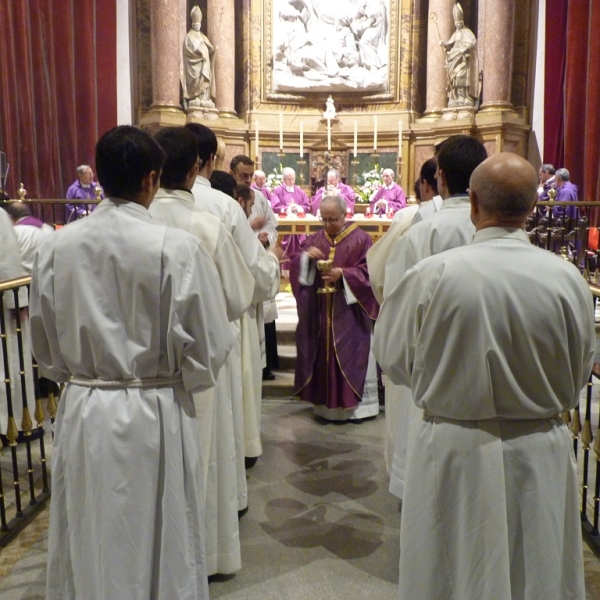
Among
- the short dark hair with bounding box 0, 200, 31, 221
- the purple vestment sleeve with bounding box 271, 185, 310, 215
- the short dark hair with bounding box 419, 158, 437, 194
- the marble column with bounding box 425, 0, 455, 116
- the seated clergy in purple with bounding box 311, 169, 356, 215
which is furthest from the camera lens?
the marble column with bounding box 425, 0, 455, 116

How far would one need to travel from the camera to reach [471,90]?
35.9ft

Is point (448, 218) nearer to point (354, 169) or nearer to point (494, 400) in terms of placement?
point (494, 400)

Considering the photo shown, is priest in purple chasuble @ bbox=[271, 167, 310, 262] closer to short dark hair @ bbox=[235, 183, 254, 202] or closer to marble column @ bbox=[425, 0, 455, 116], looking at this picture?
marble column @ bbox=[425, 0, 455, 116]

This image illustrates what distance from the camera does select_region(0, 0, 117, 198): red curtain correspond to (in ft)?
33.6

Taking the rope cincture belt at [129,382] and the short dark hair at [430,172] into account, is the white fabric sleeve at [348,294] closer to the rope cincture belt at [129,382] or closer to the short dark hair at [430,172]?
the short dark hair at [430,172]

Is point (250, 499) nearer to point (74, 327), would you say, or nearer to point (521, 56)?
point (74, 327)

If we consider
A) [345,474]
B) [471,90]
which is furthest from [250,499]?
[471,90]

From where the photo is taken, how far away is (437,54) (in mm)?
11016

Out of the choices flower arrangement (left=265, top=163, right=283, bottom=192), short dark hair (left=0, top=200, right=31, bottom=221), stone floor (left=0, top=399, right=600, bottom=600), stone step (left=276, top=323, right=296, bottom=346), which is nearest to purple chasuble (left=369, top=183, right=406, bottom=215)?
flower arrangement (left=265, top=163, right=283, bottom=192)

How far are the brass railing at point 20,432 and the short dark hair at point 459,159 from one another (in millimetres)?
1969

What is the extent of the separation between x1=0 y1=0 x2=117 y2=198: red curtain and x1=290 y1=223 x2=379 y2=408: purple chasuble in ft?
23.2

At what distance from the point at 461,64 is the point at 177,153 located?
9.19 m

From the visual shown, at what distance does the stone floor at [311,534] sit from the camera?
9.38ft

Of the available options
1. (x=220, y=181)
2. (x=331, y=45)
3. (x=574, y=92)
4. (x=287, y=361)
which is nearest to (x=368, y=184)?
(x=331, y=45)
